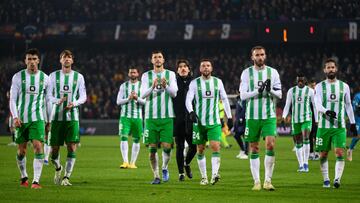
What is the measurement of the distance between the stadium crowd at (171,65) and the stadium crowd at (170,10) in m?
2.78

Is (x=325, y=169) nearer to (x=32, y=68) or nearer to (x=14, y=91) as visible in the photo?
(x=32, y=68)

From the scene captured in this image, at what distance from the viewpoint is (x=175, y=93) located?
591 inches

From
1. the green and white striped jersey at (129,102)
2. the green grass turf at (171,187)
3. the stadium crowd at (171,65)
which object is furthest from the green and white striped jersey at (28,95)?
the stadium crowd at (171,65)

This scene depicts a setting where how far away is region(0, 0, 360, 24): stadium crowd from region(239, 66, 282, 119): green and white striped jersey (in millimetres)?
34809

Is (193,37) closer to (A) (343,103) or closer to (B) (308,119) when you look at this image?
(B) (308,119)

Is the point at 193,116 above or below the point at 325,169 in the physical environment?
above

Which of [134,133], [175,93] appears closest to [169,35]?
[134,133]

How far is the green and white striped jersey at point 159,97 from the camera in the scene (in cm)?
1512

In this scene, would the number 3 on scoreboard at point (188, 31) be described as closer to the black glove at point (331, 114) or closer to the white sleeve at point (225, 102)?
the white sleeve at point (225, 102)

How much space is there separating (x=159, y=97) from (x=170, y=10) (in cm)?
3668

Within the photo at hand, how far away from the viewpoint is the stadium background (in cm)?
4759

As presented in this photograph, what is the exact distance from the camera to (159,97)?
50.1ft

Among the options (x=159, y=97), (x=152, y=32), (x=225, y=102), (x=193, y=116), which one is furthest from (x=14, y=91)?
(x=152, y=32)

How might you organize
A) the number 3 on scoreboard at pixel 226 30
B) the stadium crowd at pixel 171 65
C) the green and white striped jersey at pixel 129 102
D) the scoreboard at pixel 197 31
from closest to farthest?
the green and white striped jersey at pixel 129 102 → the stadium crowd at pixel 171 65 → the scoreboard at pixel 197 31 → the number 3 on scoreboard at pixel 226 30
